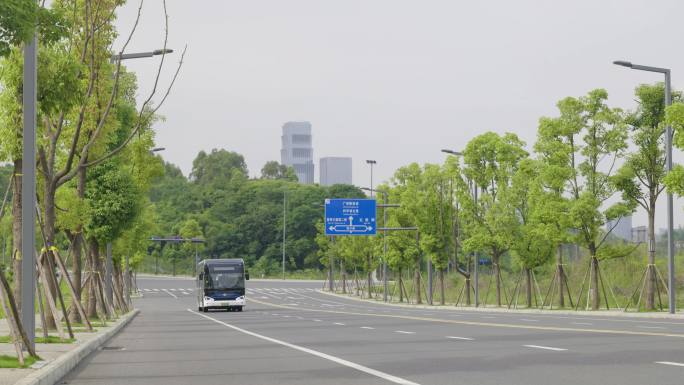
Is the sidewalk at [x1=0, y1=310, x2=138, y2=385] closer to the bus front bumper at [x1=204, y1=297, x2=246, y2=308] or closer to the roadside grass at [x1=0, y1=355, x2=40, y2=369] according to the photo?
the roadside grass at [x1=0, y1=355, x2=40, y2=369]

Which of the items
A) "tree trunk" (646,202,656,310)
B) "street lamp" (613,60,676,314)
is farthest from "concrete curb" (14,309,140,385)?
"tree trunk" (646,202,656,310)

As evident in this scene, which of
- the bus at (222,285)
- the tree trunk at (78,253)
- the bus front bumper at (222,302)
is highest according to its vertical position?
the tree trunk at (78,253)

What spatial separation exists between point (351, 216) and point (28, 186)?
5863cm

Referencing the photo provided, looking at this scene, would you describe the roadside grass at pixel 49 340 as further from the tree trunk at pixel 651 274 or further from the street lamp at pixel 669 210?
the tree trunk at pixel 651 274

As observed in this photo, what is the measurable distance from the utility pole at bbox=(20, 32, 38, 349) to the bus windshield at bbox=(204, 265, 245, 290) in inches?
1761

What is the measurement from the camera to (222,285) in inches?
2431

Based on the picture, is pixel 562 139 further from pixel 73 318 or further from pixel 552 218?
pixel 73 318

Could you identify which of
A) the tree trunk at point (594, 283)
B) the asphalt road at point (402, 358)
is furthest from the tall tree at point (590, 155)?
the asphalt road at point (402, 358)

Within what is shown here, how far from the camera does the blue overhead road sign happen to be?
7469 centimetres

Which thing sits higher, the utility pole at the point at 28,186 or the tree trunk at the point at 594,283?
the utility pole at the point at 28,186

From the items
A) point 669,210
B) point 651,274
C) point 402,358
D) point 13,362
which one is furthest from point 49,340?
point 651,274

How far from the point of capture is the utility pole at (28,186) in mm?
16781

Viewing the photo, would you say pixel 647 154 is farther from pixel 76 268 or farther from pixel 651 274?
pixel 76 268

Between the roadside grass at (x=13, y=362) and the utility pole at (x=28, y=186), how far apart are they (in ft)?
2.68
